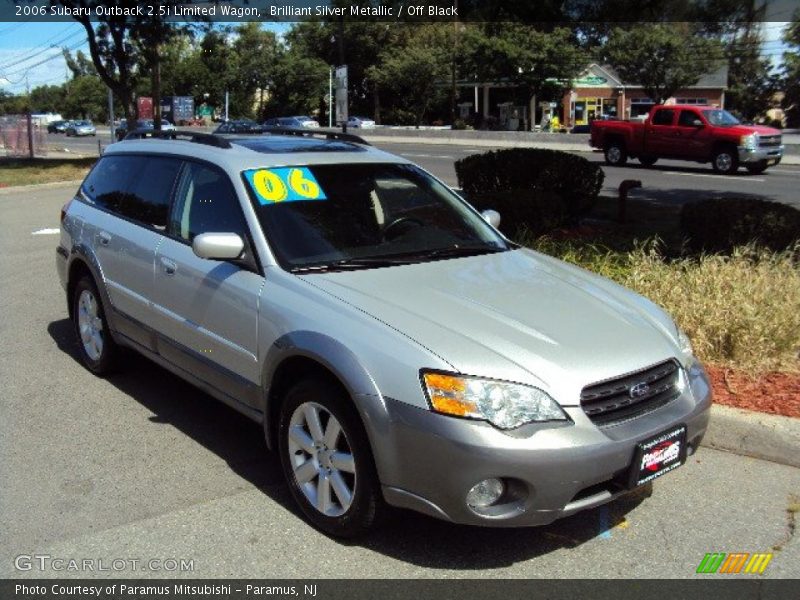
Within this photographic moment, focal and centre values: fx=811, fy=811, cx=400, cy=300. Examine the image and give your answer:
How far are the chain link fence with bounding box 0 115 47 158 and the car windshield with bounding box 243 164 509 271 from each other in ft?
105

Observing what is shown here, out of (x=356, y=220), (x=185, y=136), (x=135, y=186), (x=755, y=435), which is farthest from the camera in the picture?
(x=135, y=186)

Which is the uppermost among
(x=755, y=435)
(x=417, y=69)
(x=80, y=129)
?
(x=417, y=69)

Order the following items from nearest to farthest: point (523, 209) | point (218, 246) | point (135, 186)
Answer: point (218, 246)
point (135, 186)
point (523, 209)

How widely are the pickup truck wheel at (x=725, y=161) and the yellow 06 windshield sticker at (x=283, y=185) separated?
2067 cm

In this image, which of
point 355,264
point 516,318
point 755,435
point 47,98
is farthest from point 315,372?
point 47,98

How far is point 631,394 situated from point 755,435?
1535mm

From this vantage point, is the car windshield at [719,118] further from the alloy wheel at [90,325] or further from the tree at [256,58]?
the tree at [256,58]

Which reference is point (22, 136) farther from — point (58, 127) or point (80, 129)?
point (58, 127)

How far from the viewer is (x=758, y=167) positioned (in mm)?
22516

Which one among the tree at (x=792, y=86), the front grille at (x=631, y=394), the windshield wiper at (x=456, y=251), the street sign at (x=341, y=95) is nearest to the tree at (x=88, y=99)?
the tree at (x=792, y=86)

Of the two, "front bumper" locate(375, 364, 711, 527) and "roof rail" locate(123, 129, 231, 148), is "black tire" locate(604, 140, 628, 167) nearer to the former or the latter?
"roof rail" locate(123, 129, 231, 148)

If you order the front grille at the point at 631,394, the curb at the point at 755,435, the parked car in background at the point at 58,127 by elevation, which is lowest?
the curb at the point at 755,435

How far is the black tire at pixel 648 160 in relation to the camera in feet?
82.4

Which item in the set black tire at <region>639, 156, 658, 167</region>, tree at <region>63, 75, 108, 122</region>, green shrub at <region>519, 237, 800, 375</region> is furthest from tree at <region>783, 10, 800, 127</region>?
tree at <region>63, 75, 108, 122</region>
